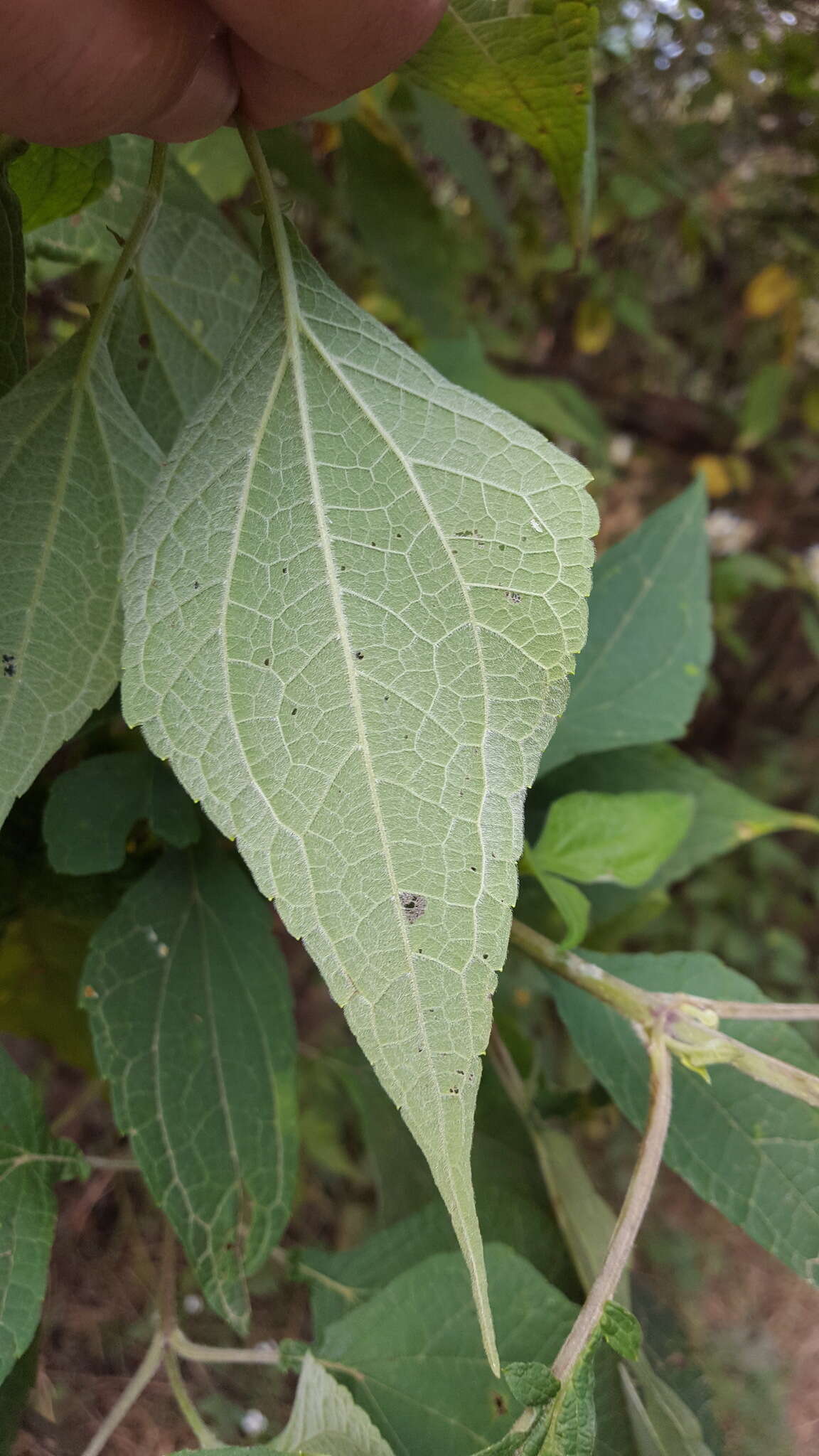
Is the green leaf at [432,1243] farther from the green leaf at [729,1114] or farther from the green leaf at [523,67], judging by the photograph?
the green leaf at [523,67]

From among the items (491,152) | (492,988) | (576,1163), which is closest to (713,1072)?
(576,1163)

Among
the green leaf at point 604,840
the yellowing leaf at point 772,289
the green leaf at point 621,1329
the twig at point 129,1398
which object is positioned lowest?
the twig at point 129,1398

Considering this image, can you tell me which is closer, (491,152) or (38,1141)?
(38,1141)

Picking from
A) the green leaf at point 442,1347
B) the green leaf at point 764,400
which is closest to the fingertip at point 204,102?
the green leaf at point 442,1347

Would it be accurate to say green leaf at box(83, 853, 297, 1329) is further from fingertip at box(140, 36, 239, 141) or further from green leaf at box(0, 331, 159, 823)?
fingertip at box(140, 36, 239, 141)

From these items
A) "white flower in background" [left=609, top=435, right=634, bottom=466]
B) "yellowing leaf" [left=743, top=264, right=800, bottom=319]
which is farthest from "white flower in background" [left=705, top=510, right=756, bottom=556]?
"yellowing leaf" [left=743, top=264, right=800, bottom=319]

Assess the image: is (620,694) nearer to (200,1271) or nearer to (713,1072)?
(713,1072)
